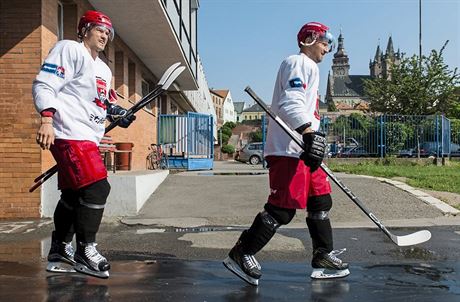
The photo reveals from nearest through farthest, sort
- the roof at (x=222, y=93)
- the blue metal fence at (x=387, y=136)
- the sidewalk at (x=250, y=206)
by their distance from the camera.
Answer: the sidewalk at (x=250, y=206) < the blue metal fence at (x=387, y=136) < the roof at (x=222, y=93)

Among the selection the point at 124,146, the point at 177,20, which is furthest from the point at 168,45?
the point at 124,146

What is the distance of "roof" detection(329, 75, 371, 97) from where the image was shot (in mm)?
155500

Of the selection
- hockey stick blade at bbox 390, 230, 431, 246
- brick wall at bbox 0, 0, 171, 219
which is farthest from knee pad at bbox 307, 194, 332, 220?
brick wall at bbox 0, 0, 171, 219

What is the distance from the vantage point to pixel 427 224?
740 cm

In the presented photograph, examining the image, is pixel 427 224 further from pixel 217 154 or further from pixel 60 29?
pixel 217 154

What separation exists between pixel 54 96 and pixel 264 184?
25.9 feet

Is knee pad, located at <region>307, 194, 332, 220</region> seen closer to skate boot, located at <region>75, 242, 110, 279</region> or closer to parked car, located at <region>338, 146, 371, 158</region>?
skate boot, located at <region>75, 242, 110, 279</region>

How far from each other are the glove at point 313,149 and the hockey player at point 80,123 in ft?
4.85

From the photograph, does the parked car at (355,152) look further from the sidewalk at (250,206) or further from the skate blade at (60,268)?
the skate blade at (60,268)

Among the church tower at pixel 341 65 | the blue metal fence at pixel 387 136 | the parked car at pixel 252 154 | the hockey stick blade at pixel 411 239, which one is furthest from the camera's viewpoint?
the church tower at pixel 341 65

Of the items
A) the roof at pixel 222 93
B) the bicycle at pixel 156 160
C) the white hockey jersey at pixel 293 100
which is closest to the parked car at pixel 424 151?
the bicycle at pixel 156 160

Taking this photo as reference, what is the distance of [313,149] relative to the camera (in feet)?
11.2

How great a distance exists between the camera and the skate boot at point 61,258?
3.94 m

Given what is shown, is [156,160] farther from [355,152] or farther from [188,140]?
[355,152]
